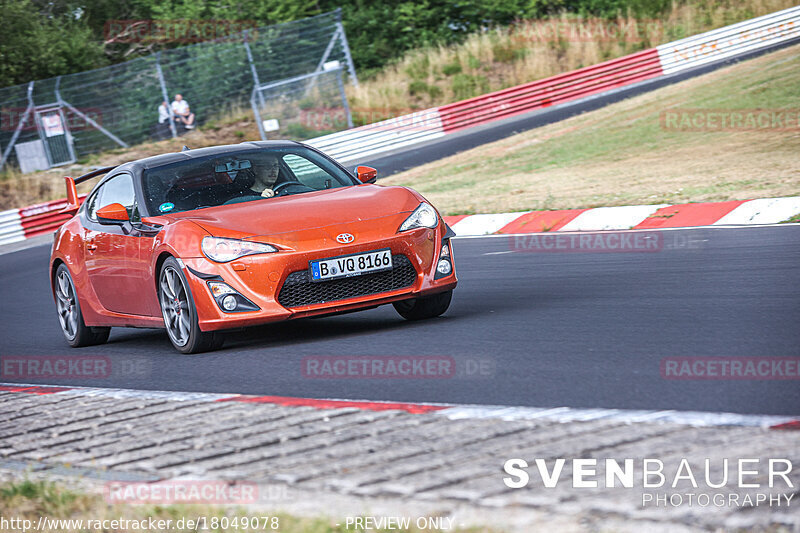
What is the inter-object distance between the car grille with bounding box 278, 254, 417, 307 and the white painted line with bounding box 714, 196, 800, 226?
16.7 ft

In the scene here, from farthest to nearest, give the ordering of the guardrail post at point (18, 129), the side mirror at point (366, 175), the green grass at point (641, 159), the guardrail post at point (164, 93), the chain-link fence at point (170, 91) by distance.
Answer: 1. the guardrail post at point (164, 93)
2. the chain-link fence at point (170, 91)
3. the guardrail post at point (18, 129)
4. the green grass at point (641, 159)
5. the side mirror at point (366, 175)

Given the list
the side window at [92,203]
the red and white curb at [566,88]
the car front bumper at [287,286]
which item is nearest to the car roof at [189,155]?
the side window at [92,203]

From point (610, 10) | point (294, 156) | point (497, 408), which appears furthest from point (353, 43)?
point (497, 408)

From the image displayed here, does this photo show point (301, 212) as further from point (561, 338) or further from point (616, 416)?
point (616, 416)

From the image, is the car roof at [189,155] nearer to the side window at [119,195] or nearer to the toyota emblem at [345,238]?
the side window at [119,195]

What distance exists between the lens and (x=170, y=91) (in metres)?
30.4

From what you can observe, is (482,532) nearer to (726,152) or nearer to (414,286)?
(414,286)

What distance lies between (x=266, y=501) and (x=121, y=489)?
642 mm

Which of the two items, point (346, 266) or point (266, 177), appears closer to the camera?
point (346, 266)

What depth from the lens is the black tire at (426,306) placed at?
8.01 meters

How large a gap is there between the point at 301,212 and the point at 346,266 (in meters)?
0.56

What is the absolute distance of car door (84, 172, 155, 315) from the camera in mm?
8086

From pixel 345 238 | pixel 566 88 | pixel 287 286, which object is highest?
pixel 345 238
